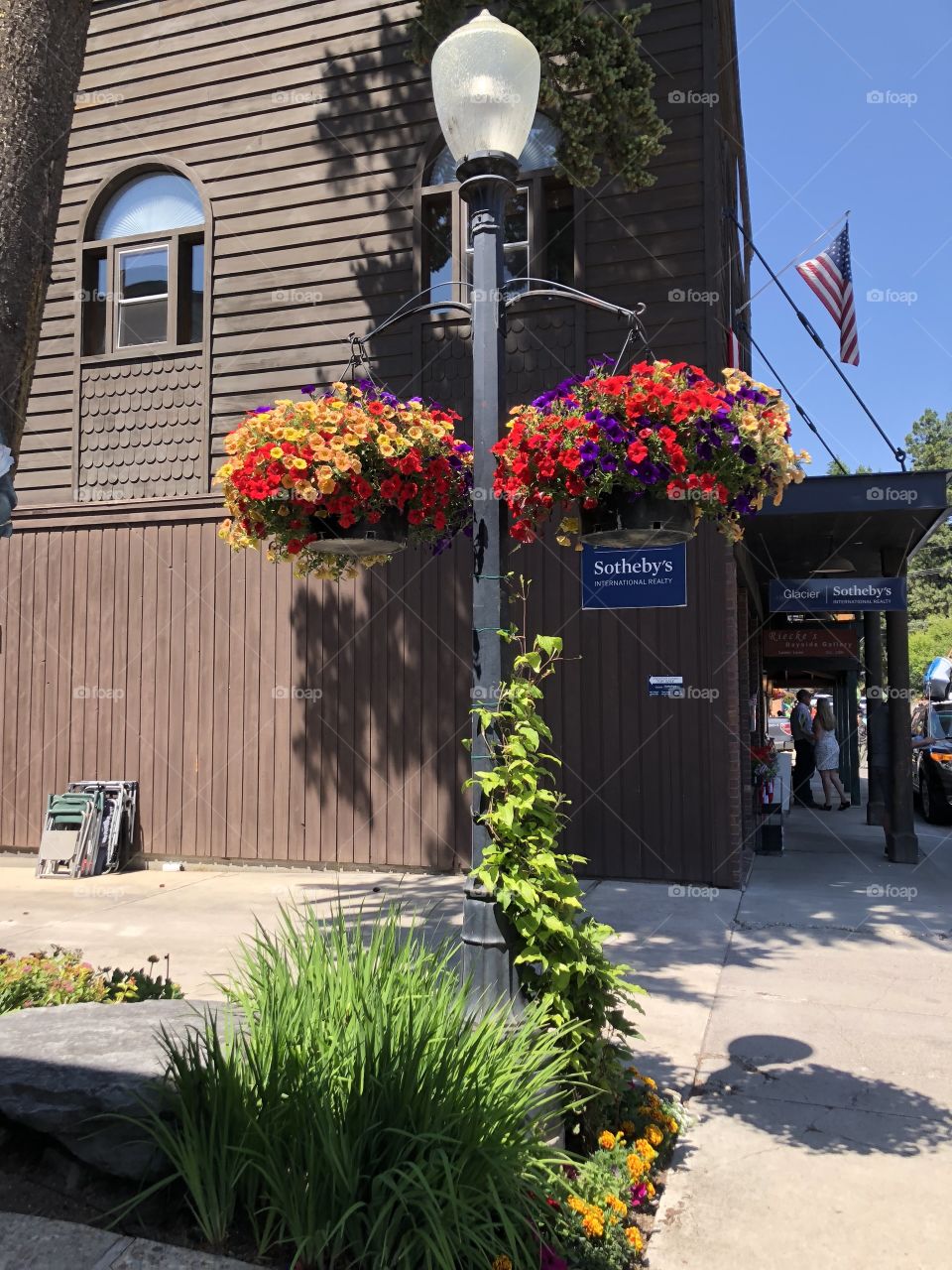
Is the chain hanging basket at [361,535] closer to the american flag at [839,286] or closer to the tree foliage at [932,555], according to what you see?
the american flag at [839,286]

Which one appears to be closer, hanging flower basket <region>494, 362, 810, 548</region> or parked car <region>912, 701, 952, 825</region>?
hanging flower basket <region>494, 362, 810, 548</region>

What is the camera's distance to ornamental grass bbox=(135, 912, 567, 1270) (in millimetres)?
2713

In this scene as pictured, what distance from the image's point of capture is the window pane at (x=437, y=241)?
412 inches

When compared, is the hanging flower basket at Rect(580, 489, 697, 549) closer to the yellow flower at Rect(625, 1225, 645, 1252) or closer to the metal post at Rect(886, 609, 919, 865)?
the yellow flower at Rect(625, 1225, 645, 1252)

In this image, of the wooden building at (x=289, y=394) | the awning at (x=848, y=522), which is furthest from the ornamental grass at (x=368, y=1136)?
the awning at (x=848, y=522)

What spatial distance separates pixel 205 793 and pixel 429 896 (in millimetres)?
3296

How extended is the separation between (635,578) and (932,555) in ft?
156

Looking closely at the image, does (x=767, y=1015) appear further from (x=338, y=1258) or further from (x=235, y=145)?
(x=235, y=145)

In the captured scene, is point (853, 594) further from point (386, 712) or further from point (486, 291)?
point (486, 291)

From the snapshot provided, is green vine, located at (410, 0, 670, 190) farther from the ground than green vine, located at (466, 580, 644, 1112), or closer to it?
farther from the ground

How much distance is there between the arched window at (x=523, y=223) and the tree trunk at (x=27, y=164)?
18.9 ft

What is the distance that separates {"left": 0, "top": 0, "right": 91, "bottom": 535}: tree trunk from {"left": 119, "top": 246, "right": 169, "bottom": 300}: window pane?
728 centimetres

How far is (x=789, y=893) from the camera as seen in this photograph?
8.99 meters

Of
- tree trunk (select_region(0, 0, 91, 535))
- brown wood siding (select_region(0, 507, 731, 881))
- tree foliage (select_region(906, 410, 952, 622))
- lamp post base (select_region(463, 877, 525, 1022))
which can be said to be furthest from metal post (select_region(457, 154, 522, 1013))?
tree foliage (select_region(906, 410, 952, 622))
